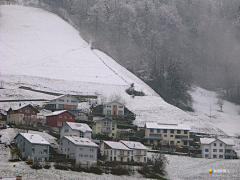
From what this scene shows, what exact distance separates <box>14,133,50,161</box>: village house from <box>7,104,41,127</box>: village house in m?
12.5

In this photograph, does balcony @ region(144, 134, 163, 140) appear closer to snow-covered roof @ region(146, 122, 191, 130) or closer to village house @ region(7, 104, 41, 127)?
snow-covered roof @ region(146, 122, 191, 130)

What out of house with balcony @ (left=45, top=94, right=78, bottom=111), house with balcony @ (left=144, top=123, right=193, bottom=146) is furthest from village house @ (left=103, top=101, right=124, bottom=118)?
house with balcony @ (left=144, top=123, right=193, bottom=146)

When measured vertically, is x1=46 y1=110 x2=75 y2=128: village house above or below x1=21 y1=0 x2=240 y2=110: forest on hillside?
below

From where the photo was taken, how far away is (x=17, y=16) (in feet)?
427

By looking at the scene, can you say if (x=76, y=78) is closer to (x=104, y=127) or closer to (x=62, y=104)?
(x=62, y=104)

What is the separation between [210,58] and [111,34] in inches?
1375

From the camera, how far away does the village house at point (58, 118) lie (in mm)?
65875

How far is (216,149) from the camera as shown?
64.1 m

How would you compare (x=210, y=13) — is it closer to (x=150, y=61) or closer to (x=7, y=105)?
(x=150, y=61)

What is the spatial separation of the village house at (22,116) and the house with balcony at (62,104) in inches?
365

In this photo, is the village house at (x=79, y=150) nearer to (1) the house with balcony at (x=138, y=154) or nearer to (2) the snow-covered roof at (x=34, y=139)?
(2) the snow-covered roof at (x=34, y=139)

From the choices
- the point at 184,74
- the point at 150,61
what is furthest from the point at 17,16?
the point at 184,74

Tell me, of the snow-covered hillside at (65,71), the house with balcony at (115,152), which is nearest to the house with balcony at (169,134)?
the snow-covered hillside at (65,71)

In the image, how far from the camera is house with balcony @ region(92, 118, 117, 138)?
67.8 metres
